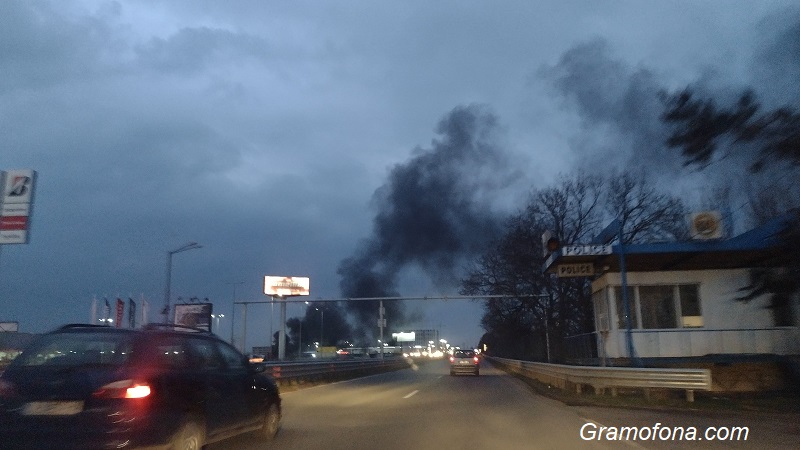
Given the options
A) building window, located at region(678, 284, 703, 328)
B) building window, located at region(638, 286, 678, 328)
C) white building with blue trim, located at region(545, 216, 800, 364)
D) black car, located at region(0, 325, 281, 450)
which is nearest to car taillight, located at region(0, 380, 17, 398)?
black car, located at region(0, 325, 281, 450)

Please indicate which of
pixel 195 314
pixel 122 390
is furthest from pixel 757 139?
pixel 195 314

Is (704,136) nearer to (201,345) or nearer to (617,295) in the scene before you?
(201,345)

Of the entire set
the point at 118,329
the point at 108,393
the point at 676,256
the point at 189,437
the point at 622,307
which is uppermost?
the point at 676,256

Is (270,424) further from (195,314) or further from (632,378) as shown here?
(195,314)

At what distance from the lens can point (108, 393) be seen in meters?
7.45

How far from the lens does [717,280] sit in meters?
24.2

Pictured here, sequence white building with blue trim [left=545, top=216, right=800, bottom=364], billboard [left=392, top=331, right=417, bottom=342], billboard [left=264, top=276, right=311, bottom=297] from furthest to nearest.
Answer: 1. billboard [left=392, top=331, right=417, bottom=342]
2. billboard [left=264, top=276, right=311, bottom=297]
3. white building with blue trim [left=545, top=216, right=800, bottom=364]

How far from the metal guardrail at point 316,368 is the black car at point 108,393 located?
771 centimetres

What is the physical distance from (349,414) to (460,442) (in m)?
4.82

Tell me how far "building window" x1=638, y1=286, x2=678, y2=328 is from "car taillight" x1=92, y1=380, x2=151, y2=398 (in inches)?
796

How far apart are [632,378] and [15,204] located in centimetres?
1469

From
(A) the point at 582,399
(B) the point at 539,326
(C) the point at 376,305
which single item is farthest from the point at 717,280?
(C) the point at 376,305

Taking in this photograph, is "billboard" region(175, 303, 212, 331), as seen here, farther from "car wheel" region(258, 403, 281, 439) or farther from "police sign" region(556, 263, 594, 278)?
"car wheel" region(258, 403, 281, 439)

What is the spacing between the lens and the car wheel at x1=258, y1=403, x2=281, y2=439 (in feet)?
36.4
